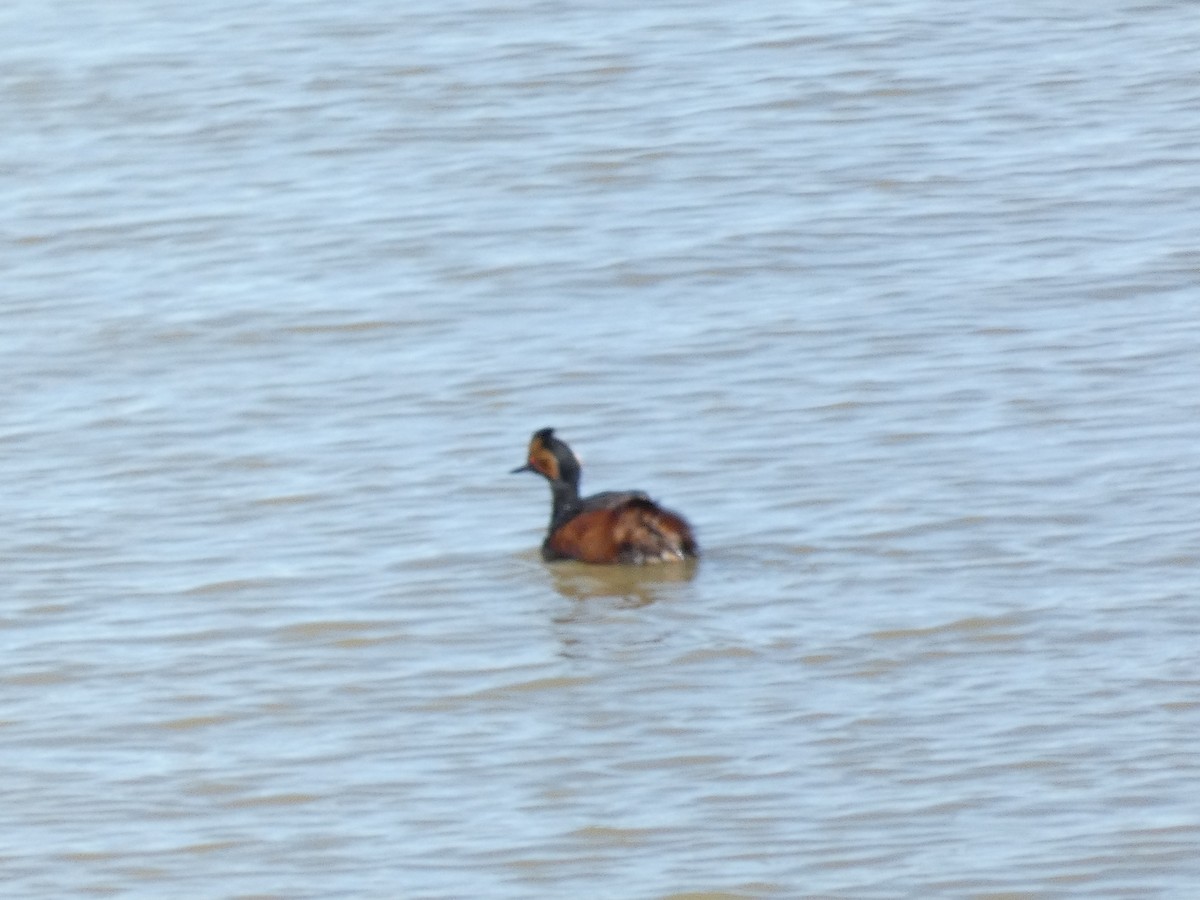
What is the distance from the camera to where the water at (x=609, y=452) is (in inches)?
265

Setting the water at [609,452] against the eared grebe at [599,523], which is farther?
the eared grebe at [599,523]

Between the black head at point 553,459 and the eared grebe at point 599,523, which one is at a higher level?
the black head at point 553,459

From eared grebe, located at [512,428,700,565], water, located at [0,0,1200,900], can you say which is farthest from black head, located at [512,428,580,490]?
water, located at [0,0,1200,900]

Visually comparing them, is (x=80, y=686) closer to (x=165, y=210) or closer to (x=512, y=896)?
(x=512, y=896)

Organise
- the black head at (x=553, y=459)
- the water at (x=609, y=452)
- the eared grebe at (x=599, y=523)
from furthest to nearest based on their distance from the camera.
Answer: the black head at (x=553, y=459) → the eared grebe at (x=599, y=523) → the water at (x=609, y=452)

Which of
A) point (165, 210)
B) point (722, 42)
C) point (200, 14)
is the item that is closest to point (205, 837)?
point (165, 210)

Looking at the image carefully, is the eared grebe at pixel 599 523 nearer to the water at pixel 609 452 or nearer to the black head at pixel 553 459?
the black head at pixel 553 459

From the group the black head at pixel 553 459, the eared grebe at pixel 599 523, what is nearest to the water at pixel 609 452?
the eared grebe at pixel 599 523

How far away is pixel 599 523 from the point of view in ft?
29.9

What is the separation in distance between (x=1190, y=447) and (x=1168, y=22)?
8118 mm

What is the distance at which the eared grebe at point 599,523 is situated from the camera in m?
8.93

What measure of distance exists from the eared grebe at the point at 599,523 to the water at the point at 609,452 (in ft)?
0.35

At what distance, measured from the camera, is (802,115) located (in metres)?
15.6

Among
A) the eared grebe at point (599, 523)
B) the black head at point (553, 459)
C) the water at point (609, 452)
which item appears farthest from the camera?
the black head at point (553, 459)
